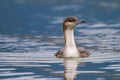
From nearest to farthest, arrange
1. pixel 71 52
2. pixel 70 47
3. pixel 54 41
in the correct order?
pixel 71 52
pixel 70 47
pixel 54 41

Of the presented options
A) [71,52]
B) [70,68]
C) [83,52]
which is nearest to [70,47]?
[71,52]

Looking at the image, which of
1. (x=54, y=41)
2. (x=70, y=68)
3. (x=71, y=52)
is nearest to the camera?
(x=70, y=68)

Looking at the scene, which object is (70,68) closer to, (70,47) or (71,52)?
(71,52)

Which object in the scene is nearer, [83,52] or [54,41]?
[83,52]

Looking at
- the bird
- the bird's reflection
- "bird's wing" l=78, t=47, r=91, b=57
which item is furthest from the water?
the bird

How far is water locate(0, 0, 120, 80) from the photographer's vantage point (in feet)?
65.0

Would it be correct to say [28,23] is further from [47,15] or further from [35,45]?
[35,45]

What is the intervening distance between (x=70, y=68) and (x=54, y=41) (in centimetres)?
722

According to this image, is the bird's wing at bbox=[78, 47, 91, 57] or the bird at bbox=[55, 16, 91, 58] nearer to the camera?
the bird at bbox=[55, 16, 91, 58]

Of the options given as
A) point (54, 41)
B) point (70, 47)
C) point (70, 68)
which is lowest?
point (70, 68)

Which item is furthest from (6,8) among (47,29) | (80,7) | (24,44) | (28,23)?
(24,44)

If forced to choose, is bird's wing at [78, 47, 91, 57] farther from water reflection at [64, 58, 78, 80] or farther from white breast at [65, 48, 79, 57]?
water reflection at [64, 58, 78, 80]

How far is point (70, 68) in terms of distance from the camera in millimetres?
20672

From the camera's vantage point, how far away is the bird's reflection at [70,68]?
1897 centimetres
